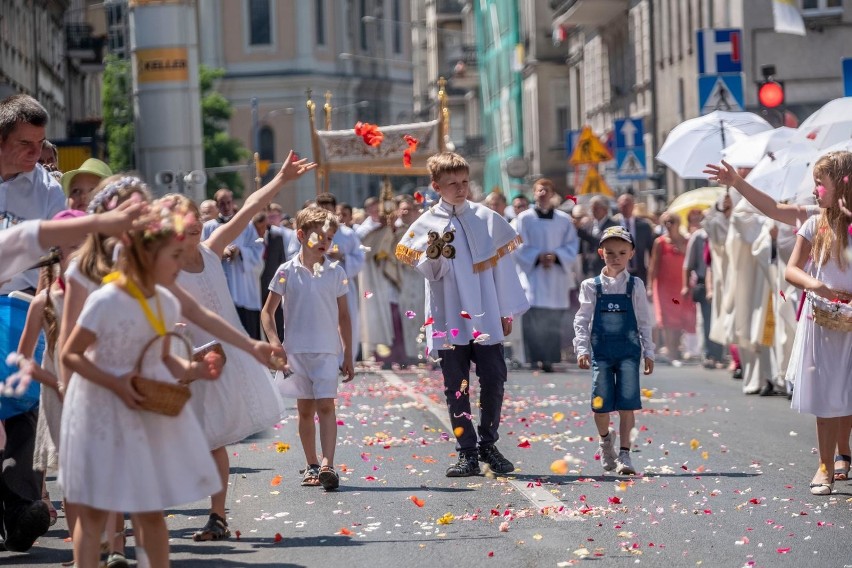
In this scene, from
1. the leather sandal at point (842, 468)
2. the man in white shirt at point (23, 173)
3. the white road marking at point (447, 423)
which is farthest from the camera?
the leather sandal at point (842, 468)

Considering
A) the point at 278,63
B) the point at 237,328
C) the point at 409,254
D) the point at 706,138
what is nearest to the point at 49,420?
the point at 237,328

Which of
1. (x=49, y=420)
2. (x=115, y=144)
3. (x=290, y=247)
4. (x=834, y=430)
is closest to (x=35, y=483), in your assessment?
(x=49, y=420)

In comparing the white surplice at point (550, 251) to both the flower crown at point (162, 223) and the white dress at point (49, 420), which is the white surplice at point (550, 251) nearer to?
the white dress at point (49, 420)

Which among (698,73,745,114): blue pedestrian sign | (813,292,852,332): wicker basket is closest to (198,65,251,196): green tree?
(698,73,745,114): blue pedestrian sign

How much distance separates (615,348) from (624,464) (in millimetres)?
742

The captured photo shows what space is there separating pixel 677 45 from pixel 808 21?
675cm

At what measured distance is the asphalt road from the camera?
8312 mm

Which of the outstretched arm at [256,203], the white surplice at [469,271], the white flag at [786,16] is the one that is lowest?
the white surplice at [469,271]

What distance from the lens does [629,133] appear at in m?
32.0

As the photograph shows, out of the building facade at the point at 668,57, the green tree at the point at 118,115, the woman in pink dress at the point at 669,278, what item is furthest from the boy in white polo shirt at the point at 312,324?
the green tree at the point at 118,115

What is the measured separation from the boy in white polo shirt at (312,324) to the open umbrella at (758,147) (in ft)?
21.4

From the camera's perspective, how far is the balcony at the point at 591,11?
5094 centimetres

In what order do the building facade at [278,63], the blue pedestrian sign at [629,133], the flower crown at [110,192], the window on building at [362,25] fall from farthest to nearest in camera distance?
the window on building at [362,25]
the building facade at [278,63]
the blue pedestrian sign at [629,133]
the flower crown at [110,192]

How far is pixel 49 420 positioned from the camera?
29.2 ft
